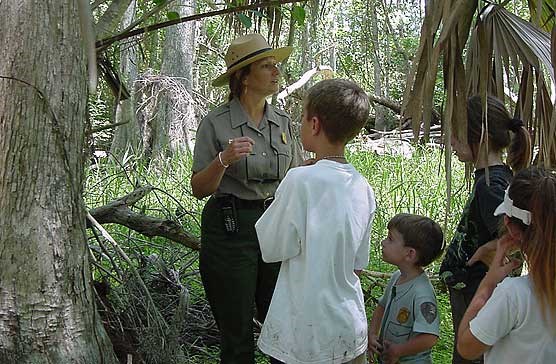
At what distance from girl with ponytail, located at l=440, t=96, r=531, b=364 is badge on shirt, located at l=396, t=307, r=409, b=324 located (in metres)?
0.19

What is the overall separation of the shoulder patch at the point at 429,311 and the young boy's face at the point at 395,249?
20 centimetres

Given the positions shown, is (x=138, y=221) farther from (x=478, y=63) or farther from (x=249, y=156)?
(x=478, y=63)

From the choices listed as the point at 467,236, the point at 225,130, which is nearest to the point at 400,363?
the point at 467,236

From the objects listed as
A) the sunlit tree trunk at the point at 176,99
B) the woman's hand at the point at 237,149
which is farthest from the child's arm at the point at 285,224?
the sunlit tree trunk at the point at 176,99

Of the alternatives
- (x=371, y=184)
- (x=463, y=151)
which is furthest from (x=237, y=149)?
(x=371, y=184)

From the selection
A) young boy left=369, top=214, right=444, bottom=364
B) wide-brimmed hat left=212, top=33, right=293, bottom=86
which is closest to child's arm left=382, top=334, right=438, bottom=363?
young boy left=369, top=214, right=444, bottom=364

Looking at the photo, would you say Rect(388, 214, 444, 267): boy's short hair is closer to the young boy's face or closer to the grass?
the young boy's face

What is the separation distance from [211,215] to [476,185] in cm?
114

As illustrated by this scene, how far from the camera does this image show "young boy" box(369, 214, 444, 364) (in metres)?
2.65

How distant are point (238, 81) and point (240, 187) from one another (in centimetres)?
49

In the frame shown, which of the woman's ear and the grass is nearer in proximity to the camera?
the woman's ear

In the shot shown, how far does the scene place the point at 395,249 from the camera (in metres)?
2.76

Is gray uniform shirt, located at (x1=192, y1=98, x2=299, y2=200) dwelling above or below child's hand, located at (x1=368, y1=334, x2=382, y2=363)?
above

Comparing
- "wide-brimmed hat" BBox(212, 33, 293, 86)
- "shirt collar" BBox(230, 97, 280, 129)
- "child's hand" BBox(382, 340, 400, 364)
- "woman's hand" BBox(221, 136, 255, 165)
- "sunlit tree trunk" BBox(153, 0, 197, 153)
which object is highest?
"sunlit tree trunk" BBox(153, 0, 197, 153)
